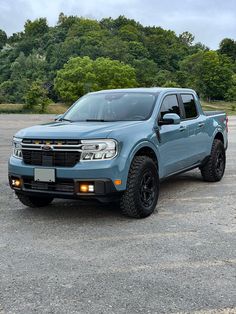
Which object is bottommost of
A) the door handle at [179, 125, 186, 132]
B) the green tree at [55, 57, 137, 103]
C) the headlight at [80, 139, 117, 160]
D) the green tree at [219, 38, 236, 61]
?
the headlight at [80, 139, 117, 160]

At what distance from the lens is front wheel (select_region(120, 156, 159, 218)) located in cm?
528

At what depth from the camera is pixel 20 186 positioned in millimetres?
5453

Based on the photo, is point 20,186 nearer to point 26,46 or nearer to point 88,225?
point 88,225

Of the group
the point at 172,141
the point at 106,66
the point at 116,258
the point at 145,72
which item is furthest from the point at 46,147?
the point at 145,72

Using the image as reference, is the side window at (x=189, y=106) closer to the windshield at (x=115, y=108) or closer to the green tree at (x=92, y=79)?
the windshield at (x=115, y=108)

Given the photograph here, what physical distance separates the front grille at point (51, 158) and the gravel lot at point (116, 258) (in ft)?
2.44

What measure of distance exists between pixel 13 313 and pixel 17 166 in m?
2.70

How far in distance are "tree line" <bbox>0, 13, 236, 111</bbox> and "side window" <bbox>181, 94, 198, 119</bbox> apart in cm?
5709

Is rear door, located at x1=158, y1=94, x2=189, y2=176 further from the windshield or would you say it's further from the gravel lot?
the gravel lot

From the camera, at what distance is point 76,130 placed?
5285mm

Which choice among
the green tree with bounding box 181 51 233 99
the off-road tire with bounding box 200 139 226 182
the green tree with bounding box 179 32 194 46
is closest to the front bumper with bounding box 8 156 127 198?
the off-road tire with bounding box 200 139 226 182

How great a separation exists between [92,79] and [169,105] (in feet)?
248

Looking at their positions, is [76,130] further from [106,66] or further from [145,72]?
[145,72]

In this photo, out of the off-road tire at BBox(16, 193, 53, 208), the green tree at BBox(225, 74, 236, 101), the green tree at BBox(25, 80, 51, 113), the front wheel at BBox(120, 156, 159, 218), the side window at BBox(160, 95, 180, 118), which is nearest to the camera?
the front wheel at BBox(120, 156, 159, 218)
